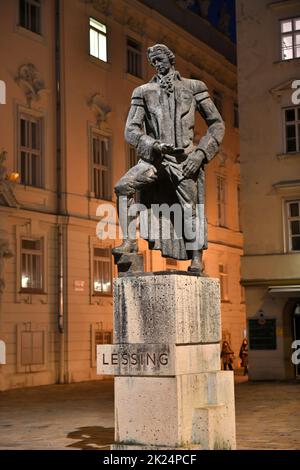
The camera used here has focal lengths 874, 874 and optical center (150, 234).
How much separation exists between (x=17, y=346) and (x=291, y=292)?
8.27 meters

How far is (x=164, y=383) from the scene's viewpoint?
323 inches

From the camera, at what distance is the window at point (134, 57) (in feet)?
107

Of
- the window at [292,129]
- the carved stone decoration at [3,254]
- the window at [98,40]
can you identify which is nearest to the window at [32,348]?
the carved stone decoration at [3,254]

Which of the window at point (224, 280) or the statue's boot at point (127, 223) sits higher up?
the window at point (224, 280)

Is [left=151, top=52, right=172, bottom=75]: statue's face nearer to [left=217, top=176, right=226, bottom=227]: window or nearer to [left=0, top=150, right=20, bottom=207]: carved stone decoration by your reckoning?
[left=0, top=150, right=20, bottom=207]: carved stone decoration

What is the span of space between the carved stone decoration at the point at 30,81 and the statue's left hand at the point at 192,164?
18.5m

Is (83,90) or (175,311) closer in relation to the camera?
(175,311)

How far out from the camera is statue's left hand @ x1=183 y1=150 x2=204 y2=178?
884cm

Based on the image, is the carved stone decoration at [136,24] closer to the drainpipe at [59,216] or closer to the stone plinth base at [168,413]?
the drainpipe at [59,216]

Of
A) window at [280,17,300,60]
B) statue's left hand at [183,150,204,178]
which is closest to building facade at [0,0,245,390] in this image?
window at [280,17,300,60]
